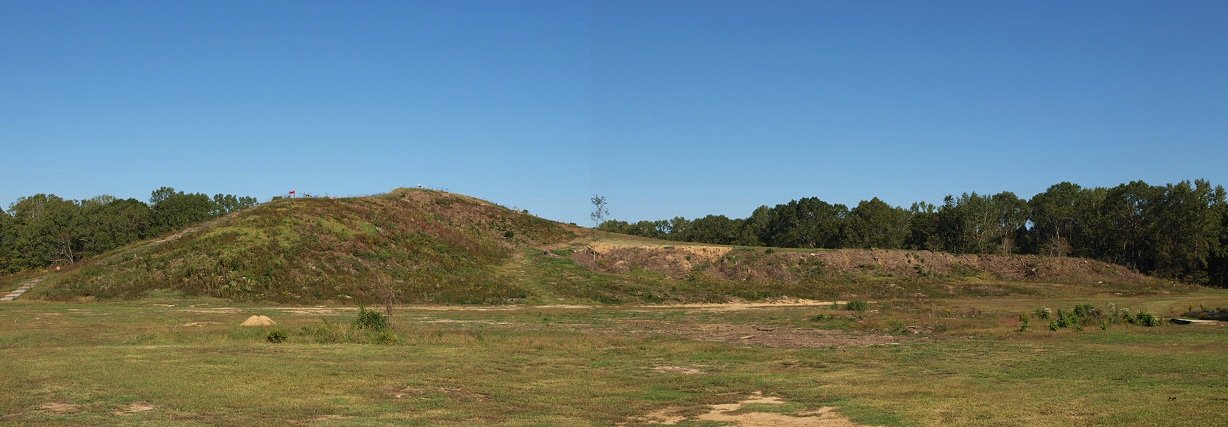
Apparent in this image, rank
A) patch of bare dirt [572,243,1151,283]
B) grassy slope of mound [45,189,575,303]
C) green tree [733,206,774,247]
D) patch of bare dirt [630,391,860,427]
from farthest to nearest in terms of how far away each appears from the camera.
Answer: green tree [733,206,774,247] → patch of bare dirt [572,243,1151,283] → grassy slope of mound [45,189,575,303] → patch of bare dirt [630,391,860,427]

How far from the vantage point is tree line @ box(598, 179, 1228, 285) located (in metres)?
106

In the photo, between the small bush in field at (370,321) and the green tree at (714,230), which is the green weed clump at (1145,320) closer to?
the small bush in field at (370,321)

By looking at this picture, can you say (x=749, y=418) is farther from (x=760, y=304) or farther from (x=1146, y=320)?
(x=760, y=304)

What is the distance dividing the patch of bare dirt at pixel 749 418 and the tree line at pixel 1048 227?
354 feet

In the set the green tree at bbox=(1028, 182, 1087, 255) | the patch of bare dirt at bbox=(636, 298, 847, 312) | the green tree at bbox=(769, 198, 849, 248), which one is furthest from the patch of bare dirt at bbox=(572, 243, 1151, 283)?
the green tree at bbox=(769, 198, 849, 248)

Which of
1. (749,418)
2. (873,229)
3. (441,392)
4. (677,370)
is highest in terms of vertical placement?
(873,229)

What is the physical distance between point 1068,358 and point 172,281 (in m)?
57.9

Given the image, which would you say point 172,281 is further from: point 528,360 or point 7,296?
point 528,360

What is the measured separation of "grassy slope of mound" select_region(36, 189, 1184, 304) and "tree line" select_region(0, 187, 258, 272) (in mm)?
38084

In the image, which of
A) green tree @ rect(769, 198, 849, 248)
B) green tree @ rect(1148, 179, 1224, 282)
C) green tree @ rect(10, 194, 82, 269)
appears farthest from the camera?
green tree @ rect(769, 198, 849, 248)

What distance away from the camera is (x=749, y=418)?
18203 millimetres

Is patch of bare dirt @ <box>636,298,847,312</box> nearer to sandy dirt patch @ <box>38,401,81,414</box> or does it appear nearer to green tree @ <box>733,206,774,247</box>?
sandy dirt patch @ <box>38,401,81,414</box>

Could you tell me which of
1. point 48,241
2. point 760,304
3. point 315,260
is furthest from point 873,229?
point 48,241

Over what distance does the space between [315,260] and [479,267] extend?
59.9 ft
